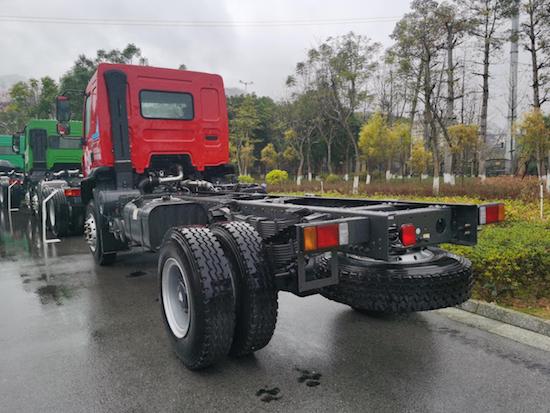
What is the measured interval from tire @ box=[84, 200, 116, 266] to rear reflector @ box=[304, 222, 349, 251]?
15.5 feet

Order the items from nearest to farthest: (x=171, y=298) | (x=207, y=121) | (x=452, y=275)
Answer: (x=452, y=275)
(x=171, y=298)
(x=207, y=121)

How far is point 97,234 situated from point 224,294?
4.51 metres

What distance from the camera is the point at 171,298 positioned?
12.4ft

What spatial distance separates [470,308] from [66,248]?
7.59 m

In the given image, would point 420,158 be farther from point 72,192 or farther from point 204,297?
point 204,297

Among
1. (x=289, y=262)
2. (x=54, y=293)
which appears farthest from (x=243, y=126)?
(x=289, y=262)

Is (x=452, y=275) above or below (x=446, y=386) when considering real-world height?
above

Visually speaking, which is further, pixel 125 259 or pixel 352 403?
pixel 125 259

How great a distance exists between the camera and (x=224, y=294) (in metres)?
3.09

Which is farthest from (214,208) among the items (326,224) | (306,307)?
(326,224)

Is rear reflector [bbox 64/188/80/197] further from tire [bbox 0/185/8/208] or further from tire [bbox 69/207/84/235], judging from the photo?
tire [bbox 0/185/8/208]

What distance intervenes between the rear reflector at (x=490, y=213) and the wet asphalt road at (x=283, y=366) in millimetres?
1064

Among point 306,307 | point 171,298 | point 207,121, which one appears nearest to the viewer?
point 171,298

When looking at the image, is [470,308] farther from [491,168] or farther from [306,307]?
[491,168]
